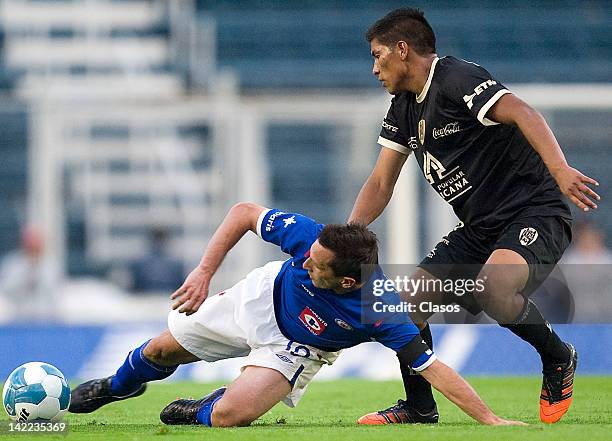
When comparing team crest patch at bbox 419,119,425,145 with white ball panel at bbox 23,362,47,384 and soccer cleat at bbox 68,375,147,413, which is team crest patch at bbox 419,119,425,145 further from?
white ball panel at bbox 23,362,47,384

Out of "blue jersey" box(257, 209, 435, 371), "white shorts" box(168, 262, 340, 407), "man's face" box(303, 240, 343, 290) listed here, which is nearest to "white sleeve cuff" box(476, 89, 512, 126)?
"blue jersey" box(257, 209, 435, 371)

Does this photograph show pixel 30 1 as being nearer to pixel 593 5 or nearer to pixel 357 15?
pixel 357 15

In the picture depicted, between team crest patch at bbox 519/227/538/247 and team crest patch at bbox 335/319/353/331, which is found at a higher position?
team crest patch at bbox 519/227/538/247

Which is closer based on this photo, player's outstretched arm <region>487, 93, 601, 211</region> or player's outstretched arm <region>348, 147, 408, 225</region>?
player's outstretched arm <region>487, 93, 601, 211</region>

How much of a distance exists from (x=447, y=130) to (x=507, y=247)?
0.67 metres

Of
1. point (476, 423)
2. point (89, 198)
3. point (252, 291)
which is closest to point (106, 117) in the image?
point (89, 198)

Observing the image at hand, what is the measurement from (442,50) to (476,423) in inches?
447

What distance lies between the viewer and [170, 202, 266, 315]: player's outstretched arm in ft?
18.5

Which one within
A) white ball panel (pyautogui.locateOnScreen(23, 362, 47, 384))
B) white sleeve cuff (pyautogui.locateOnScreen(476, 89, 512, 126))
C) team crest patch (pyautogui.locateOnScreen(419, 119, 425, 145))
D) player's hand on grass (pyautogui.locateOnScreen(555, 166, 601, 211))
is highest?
white sleeve cuff (pyautogui.locateOnScreen(476, 89, 512, 126))

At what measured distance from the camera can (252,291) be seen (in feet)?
20.5

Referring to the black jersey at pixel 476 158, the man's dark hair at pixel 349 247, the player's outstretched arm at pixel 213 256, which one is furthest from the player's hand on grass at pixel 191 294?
the black jersey at pixel 476 158

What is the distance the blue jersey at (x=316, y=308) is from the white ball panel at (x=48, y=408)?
1171mm

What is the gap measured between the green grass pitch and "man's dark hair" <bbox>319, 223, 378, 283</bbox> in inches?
29.6

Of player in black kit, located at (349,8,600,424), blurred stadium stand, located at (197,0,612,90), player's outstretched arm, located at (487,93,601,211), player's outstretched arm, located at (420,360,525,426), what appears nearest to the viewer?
player's outstretched arm, located at (487,93,601,211)
